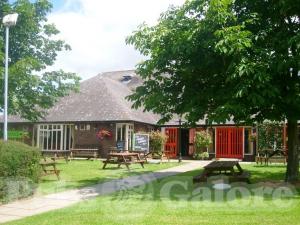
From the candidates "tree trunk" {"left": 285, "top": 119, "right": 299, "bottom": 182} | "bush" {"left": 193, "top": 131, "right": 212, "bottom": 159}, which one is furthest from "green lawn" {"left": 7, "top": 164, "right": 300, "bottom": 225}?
"bush" {"left": 193, "top": 131, "right": 212, "bottom": 159}

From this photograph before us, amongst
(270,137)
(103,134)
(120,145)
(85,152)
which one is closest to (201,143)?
(270,137)

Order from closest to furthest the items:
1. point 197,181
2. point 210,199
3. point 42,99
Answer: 1. point 210,199
2. point 197,181
3. point 42,99

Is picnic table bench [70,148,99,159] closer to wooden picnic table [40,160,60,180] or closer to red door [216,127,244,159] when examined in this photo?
red door [216,127,244,159]

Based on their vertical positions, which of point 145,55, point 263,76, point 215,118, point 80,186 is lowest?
point 80,186

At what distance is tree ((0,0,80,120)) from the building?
18.0 feet

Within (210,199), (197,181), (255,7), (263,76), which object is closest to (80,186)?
(197,181)

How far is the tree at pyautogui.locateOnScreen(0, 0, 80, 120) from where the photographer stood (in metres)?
20.4

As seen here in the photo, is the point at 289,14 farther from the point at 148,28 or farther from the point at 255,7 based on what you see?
the point at 148,28

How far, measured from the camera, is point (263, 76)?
11.2 meters

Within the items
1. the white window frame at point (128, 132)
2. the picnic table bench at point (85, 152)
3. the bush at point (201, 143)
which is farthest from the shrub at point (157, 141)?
the picnic table bench at point (85, 152)

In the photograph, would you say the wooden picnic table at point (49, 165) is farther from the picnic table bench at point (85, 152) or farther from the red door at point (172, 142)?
the red door at point (172, 142)

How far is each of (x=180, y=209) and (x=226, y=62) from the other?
5.53 m

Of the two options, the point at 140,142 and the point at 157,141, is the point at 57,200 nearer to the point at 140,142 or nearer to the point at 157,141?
the point at 140,142

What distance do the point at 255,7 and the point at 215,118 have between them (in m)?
4.28
